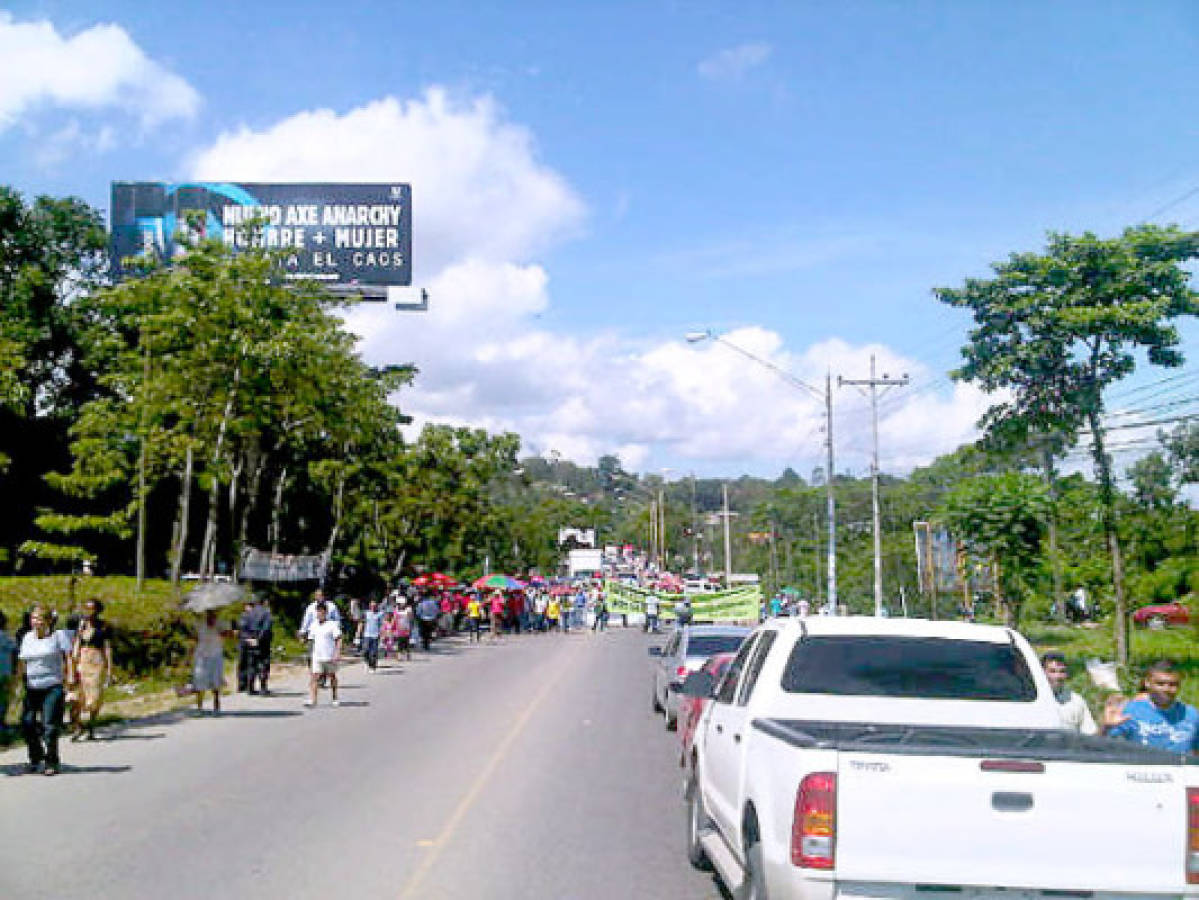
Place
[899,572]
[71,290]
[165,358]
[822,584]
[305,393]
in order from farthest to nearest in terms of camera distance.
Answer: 1. [822,584]
2. [899,572]
3. [71,290]
4. [305,393]
5. [165,358]

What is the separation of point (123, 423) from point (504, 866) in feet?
79.8

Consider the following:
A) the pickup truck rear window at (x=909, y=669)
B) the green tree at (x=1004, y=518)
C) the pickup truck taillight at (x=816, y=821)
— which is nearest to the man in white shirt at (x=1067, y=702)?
the pickup truck rear window at (x=909, y=669)

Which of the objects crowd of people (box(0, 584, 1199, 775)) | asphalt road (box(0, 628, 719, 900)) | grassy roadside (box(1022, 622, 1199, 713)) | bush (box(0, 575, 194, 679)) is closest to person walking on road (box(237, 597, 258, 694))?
crowd of people (box(0, 584, 1199, 775))

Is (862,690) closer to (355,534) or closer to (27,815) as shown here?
(27,815)

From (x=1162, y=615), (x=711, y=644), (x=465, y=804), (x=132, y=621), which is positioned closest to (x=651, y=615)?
(x=1162, y=615)

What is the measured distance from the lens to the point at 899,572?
52625 mm

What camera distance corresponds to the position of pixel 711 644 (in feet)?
58.5

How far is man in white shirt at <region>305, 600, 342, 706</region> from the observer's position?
1992 centimetres

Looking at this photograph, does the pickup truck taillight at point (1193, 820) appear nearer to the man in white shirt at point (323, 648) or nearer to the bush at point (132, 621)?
the man in white shirt at point (323, 648)

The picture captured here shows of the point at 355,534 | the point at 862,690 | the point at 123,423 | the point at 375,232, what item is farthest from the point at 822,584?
the point at 862,690

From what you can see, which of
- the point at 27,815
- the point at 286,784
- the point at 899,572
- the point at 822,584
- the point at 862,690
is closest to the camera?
the point at 862,690

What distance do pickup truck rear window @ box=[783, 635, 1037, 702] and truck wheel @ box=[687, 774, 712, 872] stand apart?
1665 mm

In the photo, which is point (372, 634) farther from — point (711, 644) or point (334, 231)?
point (334, 231)

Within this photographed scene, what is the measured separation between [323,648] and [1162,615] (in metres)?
43.4
